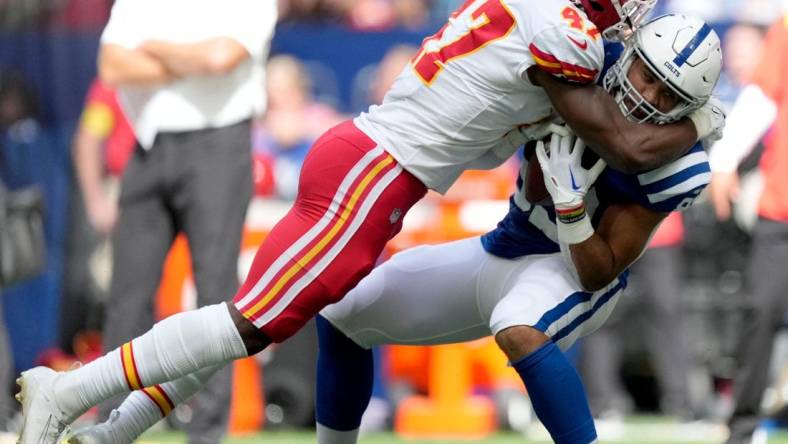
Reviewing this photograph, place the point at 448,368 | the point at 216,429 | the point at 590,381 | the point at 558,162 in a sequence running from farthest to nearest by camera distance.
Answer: the point at 590,381, the point at 448,368, the point at 216,429, the point at 558,162

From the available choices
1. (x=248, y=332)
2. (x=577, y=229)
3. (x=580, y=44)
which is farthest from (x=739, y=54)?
(x=248, y=332)

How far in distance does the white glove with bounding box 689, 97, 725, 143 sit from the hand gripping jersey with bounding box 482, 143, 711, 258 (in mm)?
54

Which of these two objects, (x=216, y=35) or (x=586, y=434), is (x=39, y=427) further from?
(x=216, y=35)

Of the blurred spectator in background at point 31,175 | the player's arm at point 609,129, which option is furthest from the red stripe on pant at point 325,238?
the blurred spectator in background at point 31,175

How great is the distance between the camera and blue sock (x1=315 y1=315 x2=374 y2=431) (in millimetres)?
4605

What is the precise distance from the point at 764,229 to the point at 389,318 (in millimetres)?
2280

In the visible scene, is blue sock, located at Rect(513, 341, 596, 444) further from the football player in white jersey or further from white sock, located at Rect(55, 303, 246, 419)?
white sock, located at Rect(55, 303, 246, 419)

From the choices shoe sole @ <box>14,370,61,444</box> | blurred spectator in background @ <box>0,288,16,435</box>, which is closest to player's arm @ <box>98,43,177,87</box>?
blurred spectator in background @ <box>0,288,16,435</box>

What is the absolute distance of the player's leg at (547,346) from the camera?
418cm

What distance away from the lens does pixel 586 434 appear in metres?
4.21

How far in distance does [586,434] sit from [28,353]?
166 inches

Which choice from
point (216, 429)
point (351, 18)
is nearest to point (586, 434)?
point (216, 429)

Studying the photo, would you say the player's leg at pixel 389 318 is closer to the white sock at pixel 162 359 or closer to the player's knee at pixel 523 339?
the player's knee at pixel 523 339

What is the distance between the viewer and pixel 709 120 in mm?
4199
